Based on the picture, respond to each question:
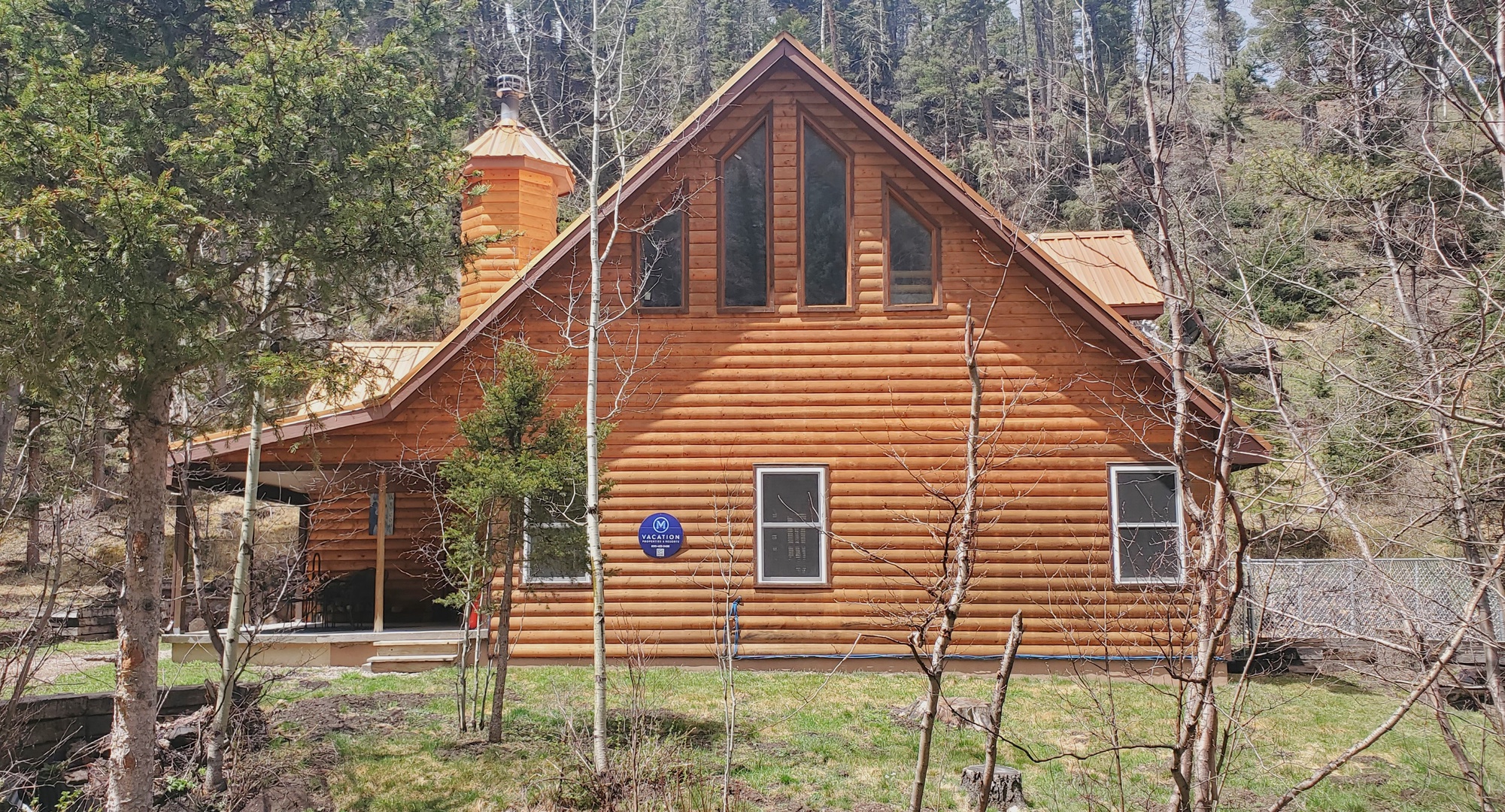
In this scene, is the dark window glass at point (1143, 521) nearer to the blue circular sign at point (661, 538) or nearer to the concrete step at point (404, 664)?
the blue circular sign at point (661, 538)

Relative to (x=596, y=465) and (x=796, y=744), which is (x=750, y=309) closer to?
(x=596, y=465)

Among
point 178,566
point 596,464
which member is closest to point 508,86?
point 178,566

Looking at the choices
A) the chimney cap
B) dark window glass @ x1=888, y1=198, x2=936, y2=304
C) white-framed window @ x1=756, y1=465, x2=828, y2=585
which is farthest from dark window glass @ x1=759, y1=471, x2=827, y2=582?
the chimney cap

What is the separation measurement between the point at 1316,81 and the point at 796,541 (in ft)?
27.4

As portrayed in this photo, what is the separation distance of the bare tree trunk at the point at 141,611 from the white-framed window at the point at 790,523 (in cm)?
736

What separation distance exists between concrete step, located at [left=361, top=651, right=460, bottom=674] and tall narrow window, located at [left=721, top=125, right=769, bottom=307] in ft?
19.9

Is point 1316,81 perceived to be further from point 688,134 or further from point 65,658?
point 65,658

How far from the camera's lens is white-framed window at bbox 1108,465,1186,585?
13.3 metres

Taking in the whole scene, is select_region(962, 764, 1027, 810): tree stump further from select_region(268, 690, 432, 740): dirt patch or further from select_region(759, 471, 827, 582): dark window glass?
select_region(268, 690, 432, 740): dirt patch

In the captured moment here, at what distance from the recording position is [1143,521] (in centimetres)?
1347

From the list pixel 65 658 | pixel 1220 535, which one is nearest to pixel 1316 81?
pixel 1220 535

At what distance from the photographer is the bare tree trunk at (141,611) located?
7273mm

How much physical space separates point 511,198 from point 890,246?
7071 mm

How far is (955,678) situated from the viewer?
516 inches
